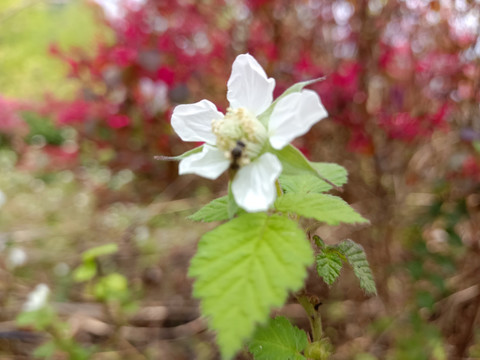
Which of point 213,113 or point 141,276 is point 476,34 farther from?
point 141,276

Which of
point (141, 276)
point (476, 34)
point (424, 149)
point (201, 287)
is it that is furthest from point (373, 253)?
point (201, 287)

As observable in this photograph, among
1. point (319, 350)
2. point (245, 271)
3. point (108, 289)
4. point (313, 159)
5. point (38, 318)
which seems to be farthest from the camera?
point (313, 159)

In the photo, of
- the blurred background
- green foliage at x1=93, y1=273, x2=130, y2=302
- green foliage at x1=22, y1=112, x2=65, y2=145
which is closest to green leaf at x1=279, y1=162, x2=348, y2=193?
the blurred background

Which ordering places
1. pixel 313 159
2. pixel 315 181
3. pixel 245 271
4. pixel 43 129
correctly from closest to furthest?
pixel 245 271 < pixel 315 181 < pixel 313 159 < pixel 43 129

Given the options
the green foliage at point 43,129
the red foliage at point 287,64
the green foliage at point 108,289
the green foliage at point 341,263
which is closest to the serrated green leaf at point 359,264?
the green foliage at point 341,263

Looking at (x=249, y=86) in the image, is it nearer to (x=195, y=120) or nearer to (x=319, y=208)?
(x=195, y=120)

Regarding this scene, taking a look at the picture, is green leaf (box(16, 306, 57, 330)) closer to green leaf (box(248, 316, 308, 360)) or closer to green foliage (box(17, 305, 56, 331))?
green foliage (box(17, 305, 56, 331))

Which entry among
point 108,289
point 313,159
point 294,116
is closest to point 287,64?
point 313,159
